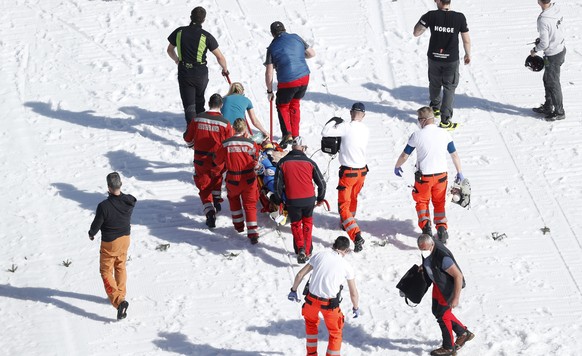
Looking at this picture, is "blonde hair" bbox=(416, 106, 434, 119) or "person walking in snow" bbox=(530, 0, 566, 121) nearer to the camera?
"blonde hair" bbox=(416, 106, 434, 119)

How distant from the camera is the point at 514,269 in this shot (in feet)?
40.0

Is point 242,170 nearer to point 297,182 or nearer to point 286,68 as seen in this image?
point 297,182

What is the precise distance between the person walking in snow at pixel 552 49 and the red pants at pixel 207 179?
543cm

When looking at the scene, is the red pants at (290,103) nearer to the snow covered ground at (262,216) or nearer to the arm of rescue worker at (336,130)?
the snow covered ground at (262,216)

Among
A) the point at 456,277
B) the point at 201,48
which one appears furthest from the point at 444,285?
the point at 201,48

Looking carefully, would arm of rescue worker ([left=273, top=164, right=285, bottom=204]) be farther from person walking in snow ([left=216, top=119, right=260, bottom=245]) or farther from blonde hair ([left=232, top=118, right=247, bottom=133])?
blonde hair ([left=232, top=118, right=247, bottom=133])

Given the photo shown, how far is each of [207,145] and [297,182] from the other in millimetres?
1809

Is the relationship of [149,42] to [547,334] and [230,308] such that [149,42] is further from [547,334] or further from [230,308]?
[547,334]

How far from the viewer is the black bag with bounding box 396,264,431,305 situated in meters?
10.6

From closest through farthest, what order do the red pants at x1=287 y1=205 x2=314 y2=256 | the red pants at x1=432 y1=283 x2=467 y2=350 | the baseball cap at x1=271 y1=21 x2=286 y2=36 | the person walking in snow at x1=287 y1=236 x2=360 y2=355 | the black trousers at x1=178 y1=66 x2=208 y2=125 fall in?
the person walking in snow at x1=287 y1=236 x2=360 y2=355
the red pants at x1=432 y1=283 x2=467 y2=350
the red pants at x1=287 y1=205 x2=314 y2=256
the baseball cap at x1=271 y1=21 x2=286 y2=36
the black trousers at x1=178 y1=66 x2=208 y2=125

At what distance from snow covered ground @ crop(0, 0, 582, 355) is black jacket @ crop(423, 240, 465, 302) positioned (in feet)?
3.08

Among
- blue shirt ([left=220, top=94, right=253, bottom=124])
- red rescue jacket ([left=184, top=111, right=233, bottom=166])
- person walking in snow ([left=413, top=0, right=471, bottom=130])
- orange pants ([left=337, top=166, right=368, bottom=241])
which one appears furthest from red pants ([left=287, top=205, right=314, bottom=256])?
person walking in snow ([left=413, top=0, right=471, bottom=130])

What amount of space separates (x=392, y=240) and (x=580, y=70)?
5879mm

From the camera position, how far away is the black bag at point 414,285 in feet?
34.7
